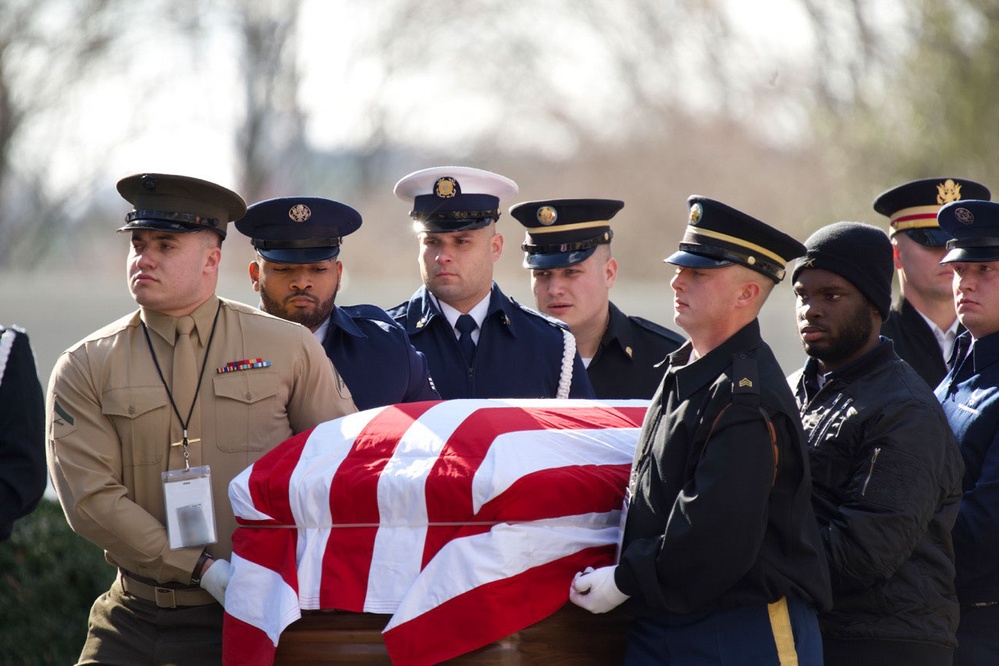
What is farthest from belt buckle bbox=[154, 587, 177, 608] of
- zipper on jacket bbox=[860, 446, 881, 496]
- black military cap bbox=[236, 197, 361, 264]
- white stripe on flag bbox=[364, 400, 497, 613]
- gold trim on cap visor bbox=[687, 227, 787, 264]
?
A: zipper on jacket bbox=[860, 446, 881, 496]

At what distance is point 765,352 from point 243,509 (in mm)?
1375

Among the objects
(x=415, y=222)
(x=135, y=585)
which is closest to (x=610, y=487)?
(x=135, y=585)

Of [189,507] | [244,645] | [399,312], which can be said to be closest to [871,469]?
[244,645]

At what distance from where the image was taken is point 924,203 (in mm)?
5098

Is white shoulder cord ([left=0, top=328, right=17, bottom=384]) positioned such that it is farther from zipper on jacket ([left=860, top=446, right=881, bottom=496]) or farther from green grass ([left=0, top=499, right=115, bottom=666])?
zipper on jacket ([left=860, top=446, right=881, bottom=496])

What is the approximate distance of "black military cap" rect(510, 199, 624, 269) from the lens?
5.25 metres

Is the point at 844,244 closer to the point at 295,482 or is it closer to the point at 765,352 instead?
the point at 765,352

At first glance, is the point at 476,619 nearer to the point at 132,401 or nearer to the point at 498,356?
the point at 132,401

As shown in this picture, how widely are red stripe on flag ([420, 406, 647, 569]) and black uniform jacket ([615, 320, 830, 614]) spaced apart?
266 millimetres

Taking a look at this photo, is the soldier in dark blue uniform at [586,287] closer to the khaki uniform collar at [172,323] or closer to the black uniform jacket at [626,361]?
the black uniform jacket at [626,361]

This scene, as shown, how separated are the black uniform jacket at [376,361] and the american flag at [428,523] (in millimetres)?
778

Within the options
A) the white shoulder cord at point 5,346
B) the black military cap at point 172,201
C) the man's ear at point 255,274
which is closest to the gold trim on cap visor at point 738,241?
the black military cap at point 172,201

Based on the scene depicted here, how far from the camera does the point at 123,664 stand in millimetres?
3564

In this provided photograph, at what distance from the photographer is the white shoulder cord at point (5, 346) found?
431 centimetres
